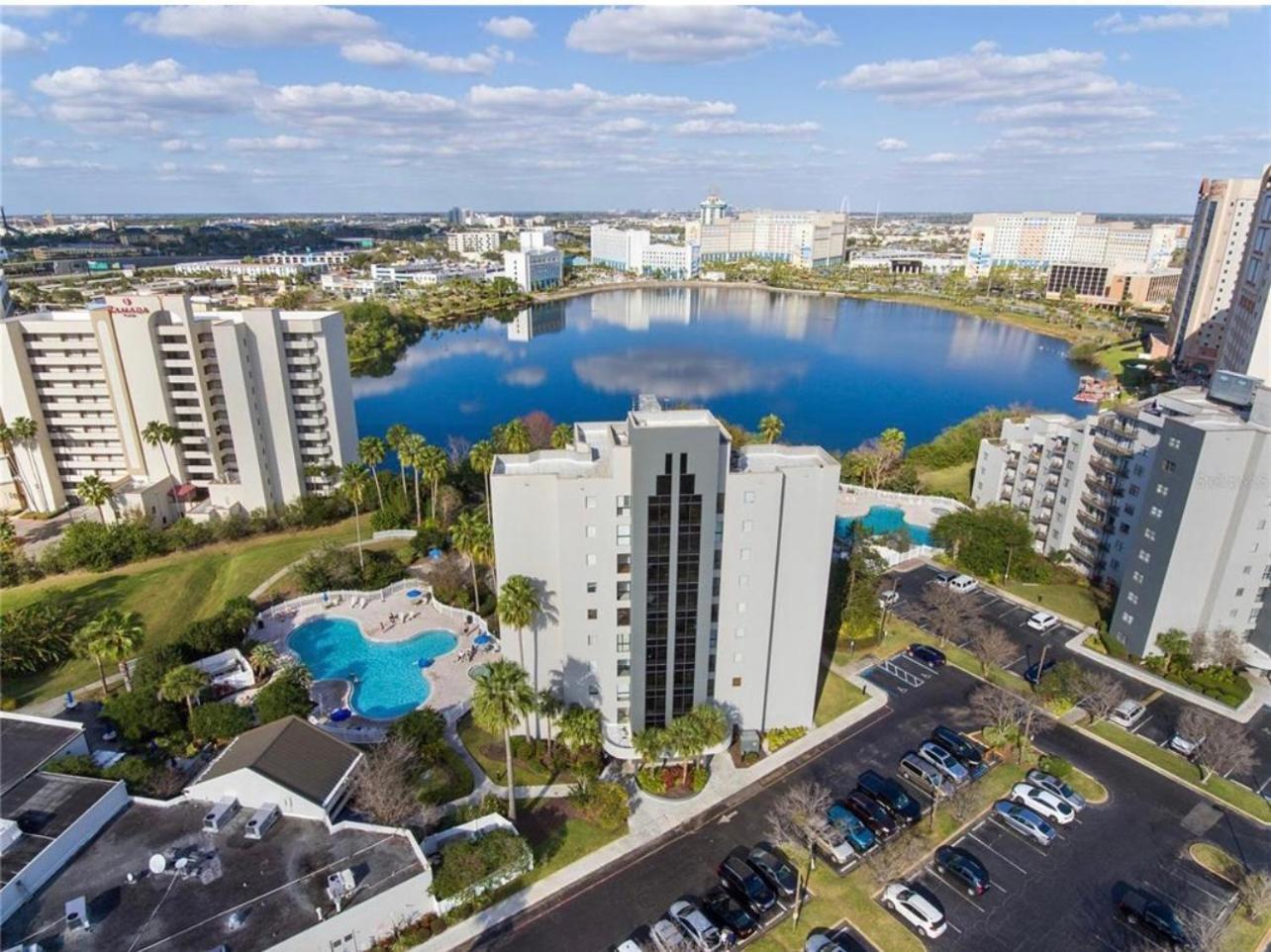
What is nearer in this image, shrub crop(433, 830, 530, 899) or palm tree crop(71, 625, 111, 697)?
shrub crop(433, 830, 530, 899)

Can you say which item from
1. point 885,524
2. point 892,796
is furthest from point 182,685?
point 885,524

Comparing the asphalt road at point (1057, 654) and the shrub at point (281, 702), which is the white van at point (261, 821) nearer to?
the shrub at point (281, 702)

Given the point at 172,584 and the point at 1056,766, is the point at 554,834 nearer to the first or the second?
the point at 1056,766

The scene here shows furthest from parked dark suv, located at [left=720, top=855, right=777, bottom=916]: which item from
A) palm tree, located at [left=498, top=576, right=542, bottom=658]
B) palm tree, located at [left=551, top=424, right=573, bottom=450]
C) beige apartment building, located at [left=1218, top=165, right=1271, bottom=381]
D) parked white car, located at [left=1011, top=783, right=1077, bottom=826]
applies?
beige apartment building, located at [left=1218, top=165, right=1271, bottom=381]

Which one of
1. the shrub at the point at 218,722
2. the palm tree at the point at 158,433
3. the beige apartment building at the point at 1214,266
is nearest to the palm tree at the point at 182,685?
the shrub at the point at 218,722

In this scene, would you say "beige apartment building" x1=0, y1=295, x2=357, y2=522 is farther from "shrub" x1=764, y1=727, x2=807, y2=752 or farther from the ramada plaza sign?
"shrub" x1=764, y1=727, x2=807, y2=752

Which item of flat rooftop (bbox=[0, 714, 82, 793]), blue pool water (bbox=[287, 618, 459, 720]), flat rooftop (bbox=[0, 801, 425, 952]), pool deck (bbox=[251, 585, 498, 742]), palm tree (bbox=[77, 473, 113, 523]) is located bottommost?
blue pool water (bbox=[287, 618, 459, 720])

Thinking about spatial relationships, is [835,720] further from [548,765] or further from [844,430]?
[844,430]

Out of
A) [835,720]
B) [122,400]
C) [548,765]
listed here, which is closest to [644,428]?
[548,765]
